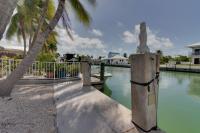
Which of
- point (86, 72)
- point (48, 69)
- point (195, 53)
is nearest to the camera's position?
point (86, 72)

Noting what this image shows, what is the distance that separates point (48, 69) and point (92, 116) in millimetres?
6067

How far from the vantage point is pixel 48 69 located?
28.7 feet

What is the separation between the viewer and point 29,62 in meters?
5.30

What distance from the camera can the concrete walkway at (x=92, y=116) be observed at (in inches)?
109

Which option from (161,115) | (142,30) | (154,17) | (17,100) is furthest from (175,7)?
(17,100)

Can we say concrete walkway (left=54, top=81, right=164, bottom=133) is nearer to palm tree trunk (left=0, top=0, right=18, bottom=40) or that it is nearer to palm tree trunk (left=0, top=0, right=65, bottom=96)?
palm tree trunk (left=0, top=0, right=65, bottom=96)

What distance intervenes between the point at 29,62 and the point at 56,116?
2.68m

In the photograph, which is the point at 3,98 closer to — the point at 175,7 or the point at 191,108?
the point at 191,108

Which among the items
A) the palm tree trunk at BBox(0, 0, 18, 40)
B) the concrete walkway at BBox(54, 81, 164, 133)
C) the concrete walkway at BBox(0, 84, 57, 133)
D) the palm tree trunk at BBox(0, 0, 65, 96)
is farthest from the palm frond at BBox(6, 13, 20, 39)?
the palm tree trunk at BBox(0, 0, 18, 40)

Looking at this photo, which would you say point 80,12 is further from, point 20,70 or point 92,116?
point 92,116

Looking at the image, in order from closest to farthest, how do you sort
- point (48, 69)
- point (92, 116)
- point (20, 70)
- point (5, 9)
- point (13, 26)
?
point (5, 9)
point (92, 116)
point (20, 70)
point (48, 69)
point (13, 26)

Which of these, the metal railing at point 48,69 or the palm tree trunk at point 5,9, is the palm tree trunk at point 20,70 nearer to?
the palm tree trunk at point 5,9

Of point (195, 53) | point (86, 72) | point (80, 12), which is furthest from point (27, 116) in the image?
point (195, 53)

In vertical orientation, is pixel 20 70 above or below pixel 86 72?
above
